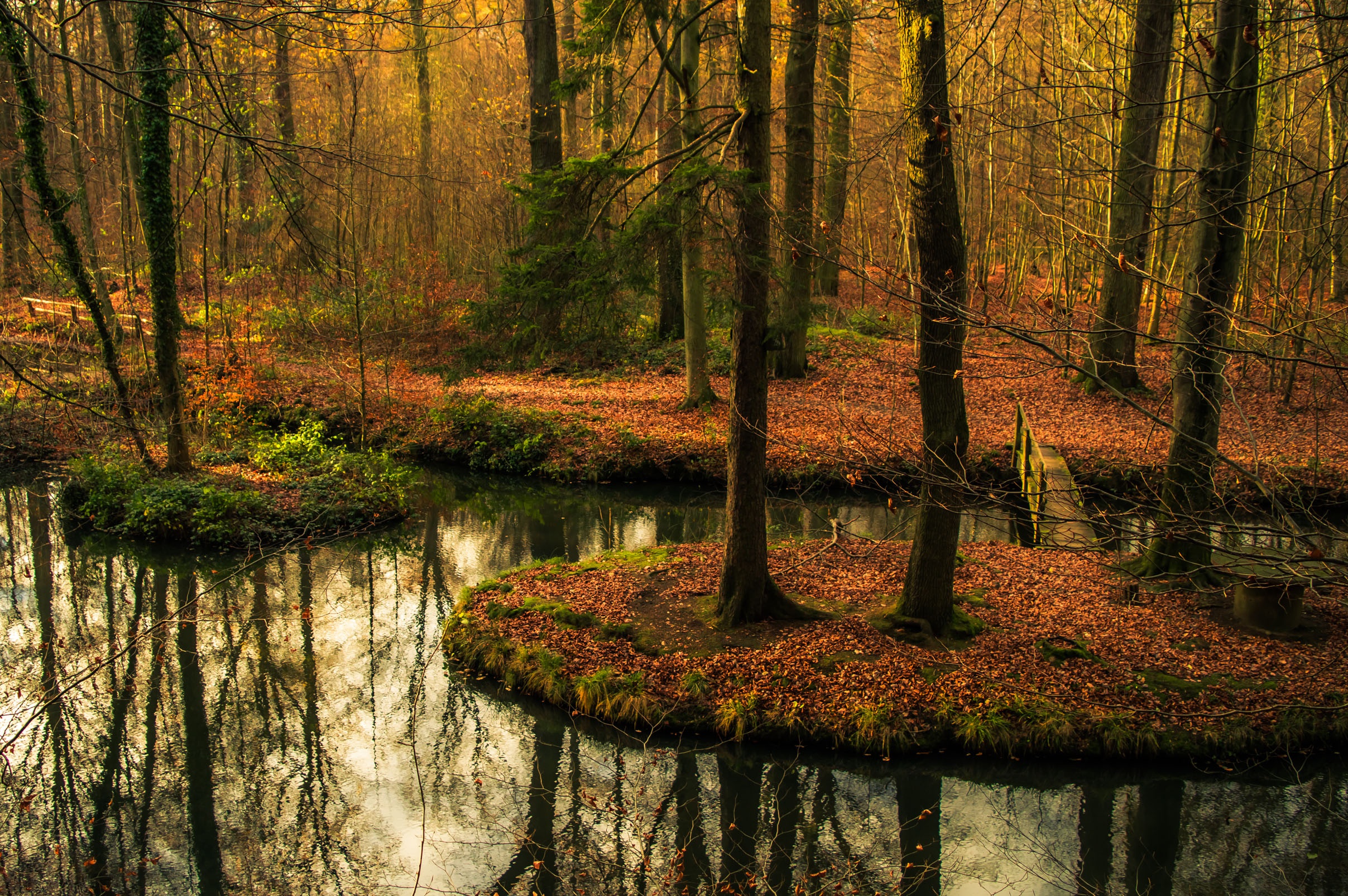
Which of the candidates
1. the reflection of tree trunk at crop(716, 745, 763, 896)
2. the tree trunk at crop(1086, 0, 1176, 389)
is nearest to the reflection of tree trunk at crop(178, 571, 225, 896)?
the reflection of tree trunk at crop(716, 745, 763, 896)

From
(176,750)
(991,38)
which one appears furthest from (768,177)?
(991,38)

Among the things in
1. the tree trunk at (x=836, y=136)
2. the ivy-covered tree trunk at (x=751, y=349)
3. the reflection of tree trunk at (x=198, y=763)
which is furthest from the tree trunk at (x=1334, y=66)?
the tree trunk at (x=836, y=136)

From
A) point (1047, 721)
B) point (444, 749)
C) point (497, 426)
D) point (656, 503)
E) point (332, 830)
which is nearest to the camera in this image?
point (332, 830)

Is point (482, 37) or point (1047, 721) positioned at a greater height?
point (482, 37)

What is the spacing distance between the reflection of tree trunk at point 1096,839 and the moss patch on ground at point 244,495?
8.18 meters

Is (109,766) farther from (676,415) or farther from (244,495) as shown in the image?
(676,415)

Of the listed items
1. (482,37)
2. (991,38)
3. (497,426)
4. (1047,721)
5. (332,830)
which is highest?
(482,37)

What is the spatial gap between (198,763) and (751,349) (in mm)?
5330

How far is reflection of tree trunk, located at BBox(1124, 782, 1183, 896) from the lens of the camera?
18.4ft

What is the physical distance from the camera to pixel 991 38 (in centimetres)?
2086

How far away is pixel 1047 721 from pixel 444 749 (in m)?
4.54

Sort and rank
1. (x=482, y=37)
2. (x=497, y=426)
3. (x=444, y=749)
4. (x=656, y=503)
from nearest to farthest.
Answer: (x=444, y=749) → (x=656, y=503) → (x=497, y=426) → (x=482, y=37)

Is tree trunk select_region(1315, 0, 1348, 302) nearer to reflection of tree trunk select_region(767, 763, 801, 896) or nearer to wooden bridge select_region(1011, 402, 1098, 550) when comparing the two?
wooden bridge select_region(1011, 402, 1098, 550)

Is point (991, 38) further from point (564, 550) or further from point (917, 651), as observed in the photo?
point (917, 651)
